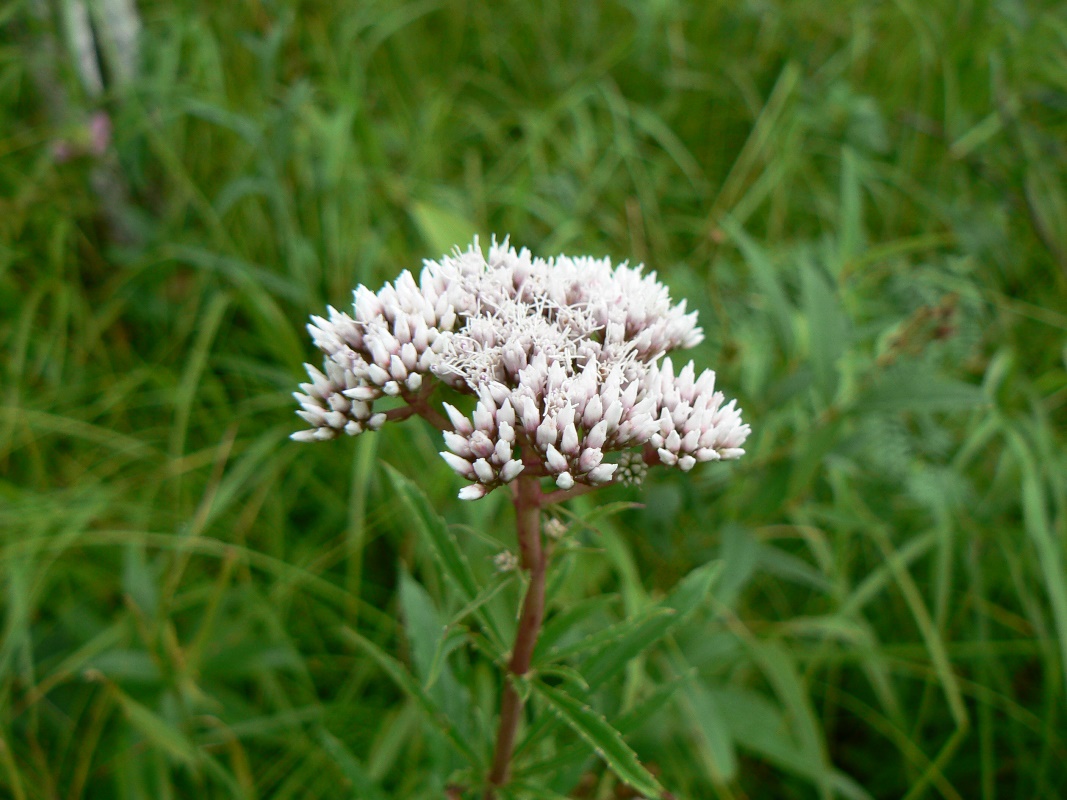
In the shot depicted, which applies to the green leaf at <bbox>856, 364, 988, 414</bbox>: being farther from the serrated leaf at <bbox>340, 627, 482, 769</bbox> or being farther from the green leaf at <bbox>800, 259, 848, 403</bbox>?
the serrated leaf at <bbox>340, 627, 482, 769</bbox>

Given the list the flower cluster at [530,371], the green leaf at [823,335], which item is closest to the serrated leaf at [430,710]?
the flower cluster at [530,371]

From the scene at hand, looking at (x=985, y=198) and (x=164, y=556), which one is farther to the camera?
(x=985, y=198)

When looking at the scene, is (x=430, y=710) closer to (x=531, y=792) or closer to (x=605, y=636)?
(x=531, y=792)

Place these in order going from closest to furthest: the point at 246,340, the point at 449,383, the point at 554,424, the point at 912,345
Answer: the point at 554,424 < the point at 449,383 < the point at 912,345 < the point at 246,340

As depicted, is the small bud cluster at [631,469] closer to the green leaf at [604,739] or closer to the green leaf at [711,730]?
the green leaf at [604,739]

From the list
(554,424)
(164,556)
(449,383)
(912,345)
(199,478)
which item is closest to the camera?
(554,424)

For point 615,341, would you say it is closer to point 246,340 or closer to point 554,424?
point 554,424

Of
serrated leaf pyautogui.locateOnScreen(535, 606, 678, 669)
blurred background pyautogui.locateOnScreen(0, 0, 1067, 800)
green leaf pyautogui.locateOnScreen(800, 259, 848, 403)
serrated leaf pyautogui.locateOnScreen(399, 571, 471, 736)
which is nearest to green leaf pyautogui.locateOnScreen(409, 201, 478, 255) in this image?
blurred background pyautogui.locateOnScreen(0, 0, 1067, 800)

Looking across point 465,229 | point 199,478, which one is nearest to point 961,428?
point 465,229
